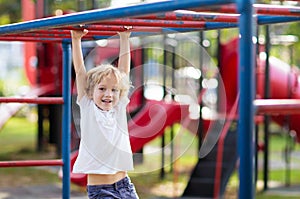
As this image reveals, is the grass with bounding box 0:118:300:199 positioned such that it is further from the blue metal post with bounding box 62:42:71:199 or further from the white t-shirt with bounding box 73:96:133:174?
the white t-shirt with bounding box 73:96:133:174

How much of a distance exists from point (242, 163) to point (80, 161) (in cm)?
130

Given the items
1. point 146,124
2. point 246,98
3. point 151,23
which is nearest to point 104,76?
point 151,23

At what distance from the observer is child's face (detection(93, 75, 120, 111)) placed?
2844 millimetres

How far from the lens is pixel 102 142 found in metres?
2.82

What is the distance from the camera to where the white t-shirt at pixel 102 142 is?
2.83 metres

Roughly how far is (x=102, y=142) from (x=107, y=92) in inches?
8.2

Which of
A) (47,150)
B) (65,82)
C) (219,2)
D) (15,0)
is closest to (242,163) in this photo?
(219,2)

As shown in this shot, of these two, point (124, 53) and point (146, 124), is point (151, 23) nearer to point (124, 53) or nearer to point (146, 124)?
point (124, 53)

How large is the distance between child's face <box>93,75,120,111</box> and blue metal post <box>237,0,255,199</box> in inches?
47.0

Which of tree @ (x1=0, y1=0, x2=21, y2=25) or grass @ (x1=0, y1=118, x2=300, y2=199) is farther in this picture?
tree @ (x1=0, y1=0, x2=21, y2=25)

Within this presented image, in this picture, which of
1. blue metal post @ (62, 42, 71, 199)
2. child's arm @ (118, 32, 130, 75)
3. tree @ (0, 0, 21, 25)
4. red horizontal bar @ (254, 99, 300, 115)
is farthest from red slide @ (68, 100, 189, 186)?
tree @ (0, 0, 21, 25)

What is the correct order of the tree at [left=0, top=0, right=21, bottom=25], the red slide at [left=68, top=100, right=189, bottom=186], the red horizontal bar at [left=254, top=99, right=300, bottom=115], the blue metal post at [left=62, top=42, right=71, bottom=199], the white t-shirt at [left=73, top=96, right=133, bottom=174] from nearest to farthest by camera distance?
the red horizontal bar at [left=254, top=99, right=300, bottom=115] → the white t-shirt at [left=73, top=96, right=133, bottom=174] → the blue metal post at [left=62, top=42, right=71, bottom=199] → the red slide at [left=68, top=100, right=189, bottom=186] → the tree at [left=0, top=0, right=21, bottom=25]

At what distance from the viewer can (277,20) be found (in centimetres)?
286

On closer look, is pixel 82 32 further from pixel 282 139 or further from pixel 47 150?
pixel 282 139
